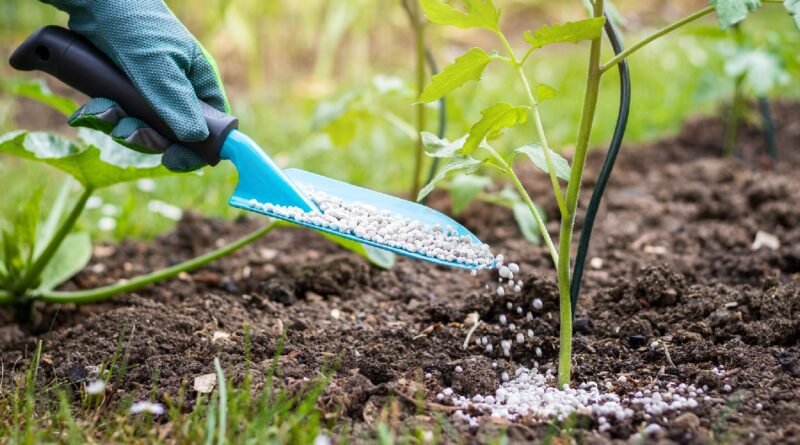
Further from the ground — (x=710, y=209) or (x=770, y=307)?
(x=710, y=209)

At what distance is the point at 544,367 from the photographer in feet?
5.41

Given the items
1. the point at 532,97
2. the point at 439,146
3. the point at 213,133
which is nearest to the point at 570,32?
the point at 532,97

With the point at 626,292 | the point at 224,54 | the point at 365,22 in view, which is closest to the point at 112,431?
the point at 626,292

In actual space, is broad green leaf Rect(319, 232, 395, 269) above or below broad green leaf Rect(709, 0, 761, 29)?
below

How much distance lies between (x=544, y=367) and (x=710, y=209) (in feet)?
3.92

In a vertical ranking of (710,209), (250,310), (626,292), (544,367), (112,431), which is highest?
(710,209)

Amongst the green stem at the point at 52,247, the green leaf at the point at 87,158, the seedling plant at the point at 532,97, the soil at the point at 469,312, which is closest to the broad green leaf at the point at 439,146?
the seedling plant at the point at 532,97

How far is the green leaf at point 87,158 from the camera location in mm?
1864

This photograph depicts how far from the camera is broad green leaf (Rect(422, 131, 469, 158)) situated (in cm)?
153

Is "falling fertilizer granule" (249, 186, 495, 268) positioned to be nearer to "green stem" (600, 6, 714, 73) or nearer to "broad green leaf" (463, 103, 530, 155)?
"broad green leaf" (463, 103, 530, 155)

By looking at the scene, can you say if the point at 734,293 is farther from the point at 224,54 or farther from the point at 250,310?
the point at 224,54

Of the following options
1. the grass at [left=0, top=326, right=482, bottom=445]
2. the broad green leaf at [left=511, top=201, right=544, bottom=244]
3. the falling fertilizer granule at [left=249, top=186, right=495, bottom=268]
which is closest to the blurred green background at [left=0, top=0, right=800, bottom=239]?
the falling fertilizer granule at [left=249, top=186, right=495, bottom=268]

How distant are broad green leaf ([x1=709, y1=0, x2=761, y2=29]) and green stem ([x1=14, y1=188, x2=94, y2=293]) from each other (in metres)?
1.38

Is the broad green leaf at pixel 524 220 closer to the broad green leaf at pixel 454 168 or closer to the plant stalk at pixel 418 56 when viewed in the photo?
the plant stalk at pixel 418 56
